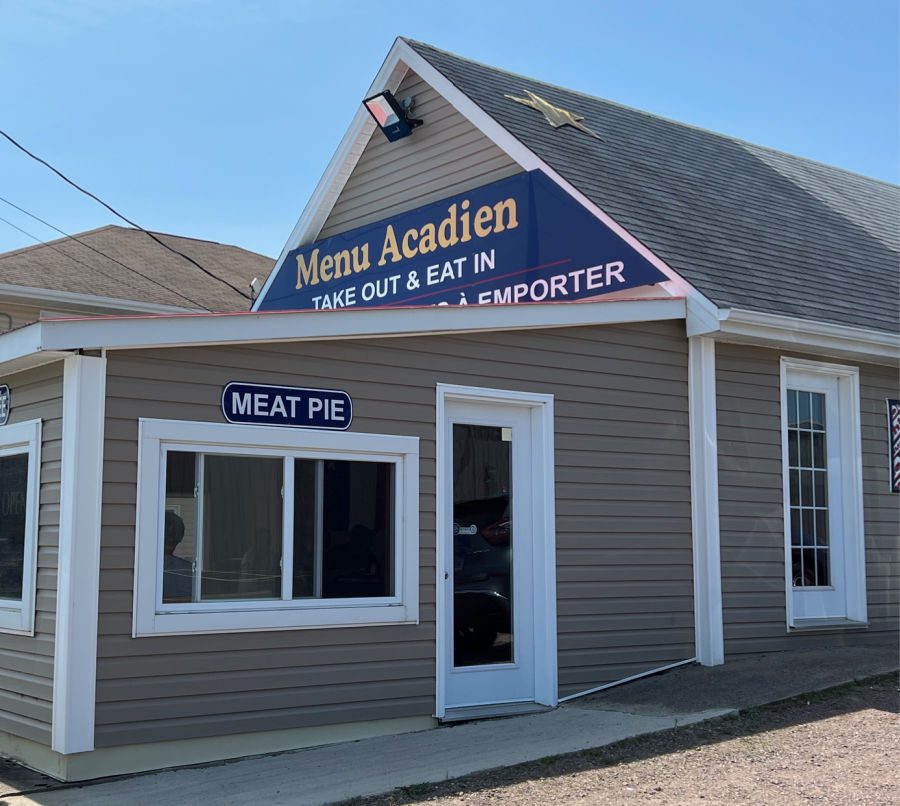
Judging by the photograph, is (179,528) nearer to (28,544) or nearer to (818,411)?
(28,544)

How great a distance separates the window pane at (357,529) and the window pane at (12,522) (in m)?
1.85

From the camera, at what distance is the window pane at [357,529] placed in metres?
7.43

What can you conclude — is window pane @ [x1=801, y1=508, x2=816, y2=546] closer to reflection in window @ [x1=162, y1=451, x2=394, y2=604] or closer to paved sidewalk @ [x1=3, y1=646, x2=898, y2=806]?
paved sidewalk @ [x1=3, y1=646, x2=898, y2=806]

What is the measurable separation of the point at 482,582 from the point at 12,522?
10.9ft

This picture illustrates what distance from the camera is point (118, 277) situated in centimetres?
1906

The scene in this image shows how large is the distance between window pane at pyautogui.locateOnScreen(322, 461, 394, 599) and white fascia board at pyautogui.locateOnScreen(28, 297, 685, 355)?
921mm

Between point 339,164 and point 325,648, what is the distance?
806cm

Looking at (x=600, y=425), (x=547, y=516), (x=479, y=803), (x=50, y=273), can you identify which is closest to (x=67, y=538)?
(x=479, y=803)

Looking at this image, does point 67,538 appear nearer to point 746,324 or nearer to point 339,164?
point 746,324

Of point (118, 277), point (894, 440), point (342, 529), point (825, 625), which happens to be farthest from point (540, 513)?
point (118, 277)

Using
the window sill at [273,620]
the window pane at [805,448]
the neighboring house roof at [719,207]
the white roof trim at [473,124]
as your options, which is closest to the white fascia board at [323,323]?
the white roof trim at [473,124]

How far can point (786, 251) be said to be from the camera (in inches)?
476

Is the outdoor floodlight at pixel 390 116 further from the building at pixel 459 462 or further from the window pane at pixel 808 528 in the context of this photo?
the window pane at pixel 808 528

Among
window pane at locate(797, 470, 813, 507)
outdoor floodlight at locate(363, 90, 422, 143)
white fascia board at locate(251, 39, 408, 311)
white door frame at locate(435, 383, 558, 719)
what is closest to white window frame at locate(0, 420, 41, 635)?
white door frame at locate(435, 383, 558, 719)
